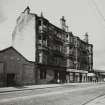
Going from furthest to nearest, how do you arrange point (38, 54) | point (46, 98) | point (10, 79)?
point (38, 54)
point (10, 79)
point (46, 98)

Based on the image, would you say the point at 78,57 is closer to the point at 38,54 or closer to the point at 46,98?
the point at 38,54

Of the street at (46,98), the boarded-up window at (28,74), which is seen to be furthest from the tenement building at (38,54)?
the street at (46,98)

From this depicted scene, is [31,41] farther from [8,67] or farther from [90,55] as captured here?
[90,55]

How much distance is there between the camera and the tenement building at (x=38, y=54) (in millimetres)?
36906

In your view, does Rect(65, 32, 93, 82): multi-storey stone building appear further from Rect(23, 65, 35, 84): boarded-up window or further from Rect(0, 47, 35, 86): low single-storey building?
Rect(0, 47, 35, 86): low single-storey building

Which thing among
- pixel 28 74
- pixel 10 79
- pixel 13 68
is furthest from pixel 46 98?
pixel 28 74

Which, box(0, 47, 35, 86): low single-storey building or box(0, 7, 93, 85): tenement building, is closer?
box(0, 47, 35, 86): low single-storey building

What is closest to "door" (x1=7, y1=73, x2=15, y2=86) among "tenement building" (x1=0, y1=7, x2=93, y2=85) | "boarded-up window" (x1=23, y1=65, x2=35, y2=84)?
"tenement building" (x1=0, y1=7, x2=93, y2=85)

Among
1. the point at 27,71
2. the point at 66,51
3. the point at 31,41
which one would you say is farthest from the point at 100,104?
the point at 66,51

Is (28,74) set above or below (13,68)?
below

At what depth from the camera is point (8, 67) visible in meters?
35.9

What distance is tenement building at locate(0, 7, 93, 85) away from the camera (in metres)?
36.9

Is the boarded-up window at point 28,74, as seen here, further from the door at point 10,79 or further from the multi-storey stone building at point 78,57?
the multi-storey stone building at point 78,57

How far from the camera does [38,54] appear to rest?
146 ft
